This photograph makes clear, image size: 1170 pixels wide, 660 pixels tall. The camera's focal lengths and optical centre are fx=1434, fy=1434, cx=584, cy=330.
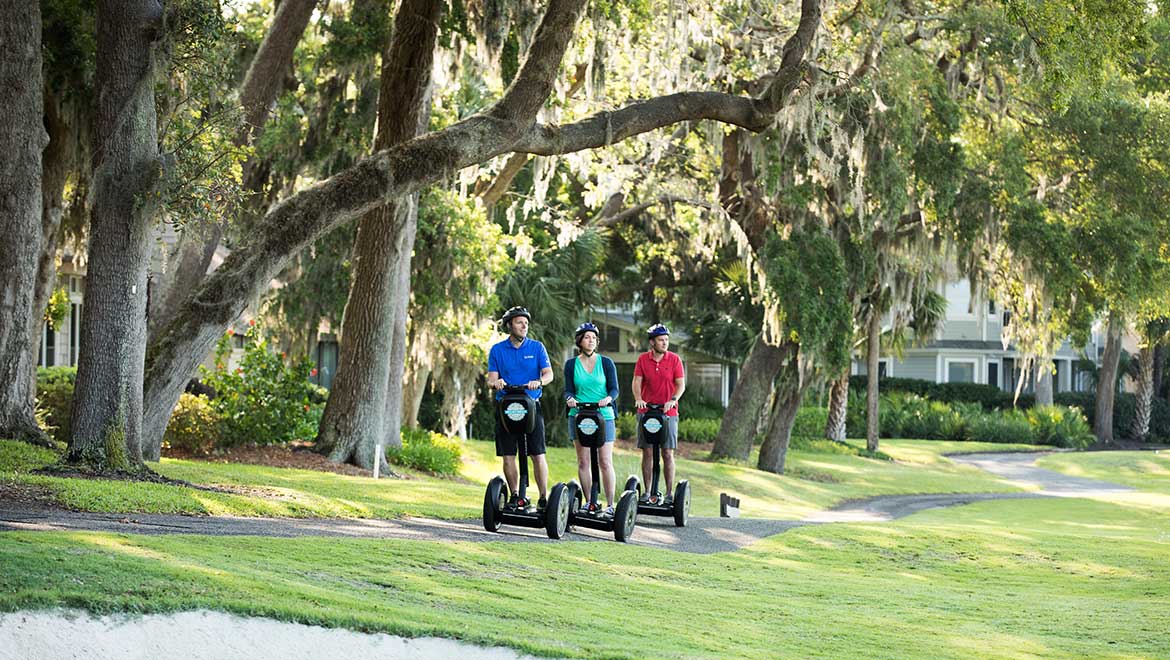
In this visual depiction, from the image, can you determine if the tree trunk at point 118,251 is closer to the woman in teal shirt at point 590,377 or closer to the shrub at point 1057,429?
the woman in teal shirt at point 590,377

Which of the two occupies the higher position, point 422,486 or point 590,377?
point 590,377

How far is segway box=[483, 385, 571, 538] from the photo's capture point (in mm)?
12211

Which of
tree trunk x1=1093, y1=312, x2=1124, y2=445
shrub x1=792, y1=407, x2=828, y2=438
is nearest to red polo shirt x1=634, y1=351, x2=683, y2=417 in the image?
shrub x1=792, y1=407, x2=828, y2=438

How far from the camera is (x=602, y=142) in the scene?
16.6 m

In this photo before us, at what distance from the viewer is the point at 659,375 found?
13.8 meters

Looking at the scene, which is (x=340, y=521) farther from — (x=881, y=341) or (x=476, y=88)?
(x=881, y=341)

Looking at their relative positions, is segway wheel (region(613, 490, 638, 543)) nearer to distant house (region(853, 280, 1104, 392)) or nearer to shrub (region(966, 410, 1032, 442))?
shrub (region(966, 410, 1032, 442))

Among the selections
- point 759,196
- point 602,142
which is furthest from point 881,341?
point 602,142

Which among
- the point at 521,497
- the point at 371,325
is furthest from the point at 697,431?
the point at 521,497

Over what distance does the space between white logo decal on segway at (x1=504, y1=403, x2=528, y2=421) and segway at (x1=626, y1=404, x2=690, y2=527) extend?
1.80 metres

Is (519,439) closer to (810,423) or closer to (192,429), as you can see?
(192,429)

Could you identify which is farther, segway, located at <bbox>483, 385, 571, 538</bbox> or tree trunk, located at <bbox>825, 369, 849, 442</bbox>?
tree trunk, located at <bbox>825, 369, 849, 442</bbox>

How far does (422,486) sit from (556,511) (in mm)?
6650

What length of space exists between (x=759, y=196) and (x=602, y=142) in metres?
11.6
